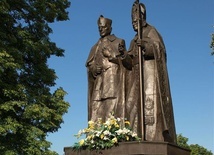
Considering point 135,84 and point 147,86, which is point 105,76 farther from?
point 147,86

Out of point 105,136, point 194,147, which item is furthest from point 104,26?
point 194,147

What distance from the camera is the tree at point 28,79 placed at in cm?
1878

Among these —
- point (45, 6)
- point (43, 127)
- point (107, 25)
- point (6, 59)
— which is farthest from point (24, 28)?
point (107, 25)

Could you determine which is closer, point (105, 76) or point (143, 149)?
point (143, 149)

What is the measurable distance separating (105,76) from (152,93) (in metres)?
1.43

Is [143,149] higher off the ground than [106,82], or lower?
lower

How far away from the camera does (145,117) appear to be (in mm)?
8906

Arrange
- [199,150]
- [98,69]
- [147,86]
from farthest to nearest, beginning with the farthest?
[199,150] → [98,69] → [147,86]

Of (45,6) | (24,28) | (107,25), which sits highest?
(45,6)

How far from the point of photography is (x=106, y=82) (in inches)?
390

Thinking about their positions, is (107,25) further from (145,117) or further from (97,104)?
(145,117)

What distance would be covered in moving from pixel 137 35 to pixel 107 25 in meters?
1.13

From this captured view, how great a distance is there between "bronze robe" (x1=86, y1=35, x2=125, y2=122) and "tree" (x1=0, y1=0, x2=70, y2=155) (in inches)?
346

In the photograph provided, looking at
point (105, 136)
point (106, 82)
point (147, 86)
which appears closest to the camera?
point (105, 136)
